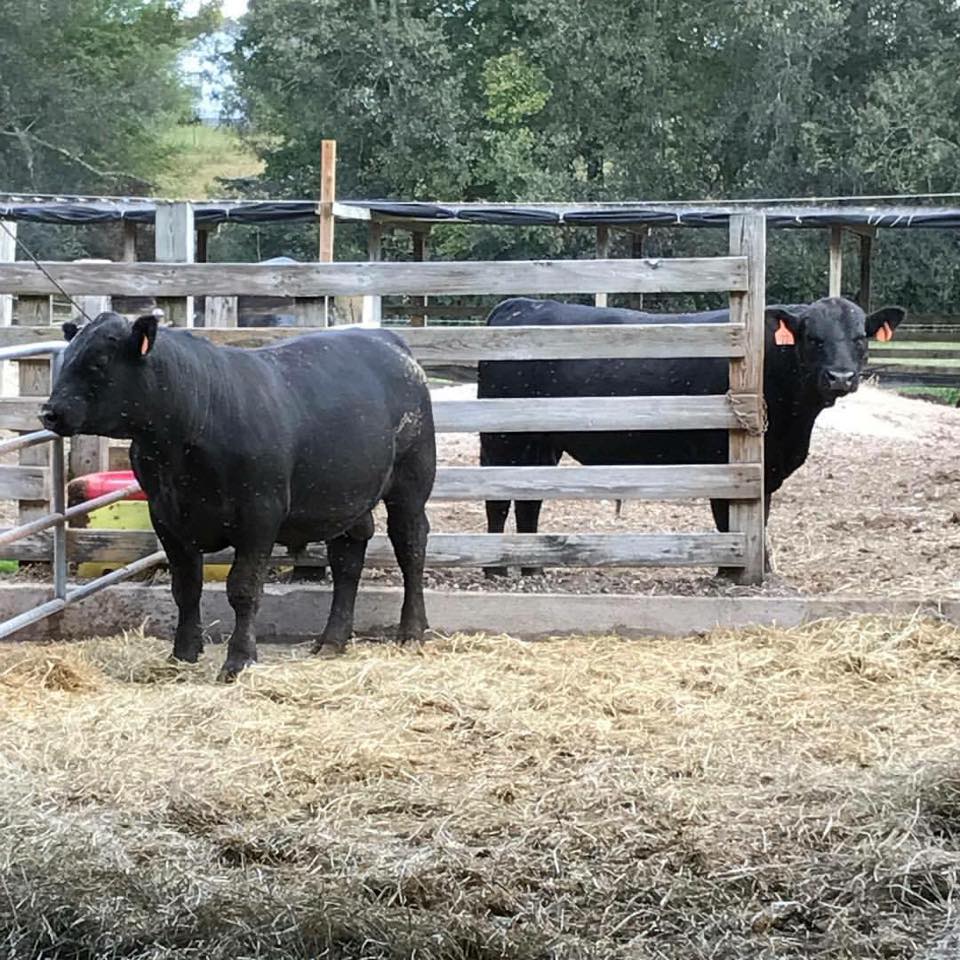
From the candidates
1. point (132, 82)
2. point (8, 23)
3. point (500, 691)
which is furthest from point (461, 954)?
point (132, 82)

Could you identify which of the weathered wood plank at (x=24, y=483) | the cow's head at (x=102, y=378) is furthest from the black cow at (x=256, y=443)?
the weathered wood plank at (x=24, y=483)

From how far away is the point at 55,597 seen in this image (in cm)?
606

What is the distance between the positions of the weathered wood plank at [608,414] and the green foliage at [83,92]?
3166 centimetres

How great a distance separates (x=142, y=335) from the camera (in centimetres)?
512

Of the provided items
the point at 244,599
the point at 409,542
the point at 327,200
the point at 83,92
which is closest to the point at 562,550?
the point at 409,542

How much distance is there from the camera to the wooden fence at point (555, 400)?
6.57m

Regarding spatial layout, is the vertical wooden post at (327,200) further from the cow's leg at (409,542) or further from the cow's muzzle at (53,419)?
the cow's muzzle at (53,419)

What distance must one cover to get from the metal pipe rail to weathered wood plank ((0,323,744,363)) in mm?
941

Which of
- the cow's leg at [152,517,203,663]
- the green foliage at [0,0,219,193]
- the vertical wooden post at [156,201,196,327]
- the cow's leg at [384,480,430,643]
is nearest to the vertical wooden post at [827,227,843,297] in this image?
the vertical wooden post at [156,201,196,327]

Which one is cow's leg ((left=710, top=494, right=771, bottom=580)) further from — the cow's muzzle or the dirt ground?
the cow's muzzle

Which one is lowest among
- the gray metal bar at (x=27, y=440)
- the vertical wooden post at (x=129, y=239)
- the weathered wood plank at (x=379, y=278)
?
the gray metal bar at (x=27, y=440)

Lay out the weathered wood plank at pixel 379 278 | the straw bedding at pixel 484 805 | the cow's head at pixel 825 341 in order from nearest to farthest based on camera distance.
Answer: the straw bedding at pixel 484 805, the weathered wood plank at pixel 379 278, the cow's head at pixel 825 341

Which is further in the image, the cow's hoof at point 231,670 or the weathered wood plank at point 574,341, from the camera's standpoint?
the weathered wood plank at point 574,341

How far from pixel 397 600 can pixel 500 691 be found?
1441 millimetres
